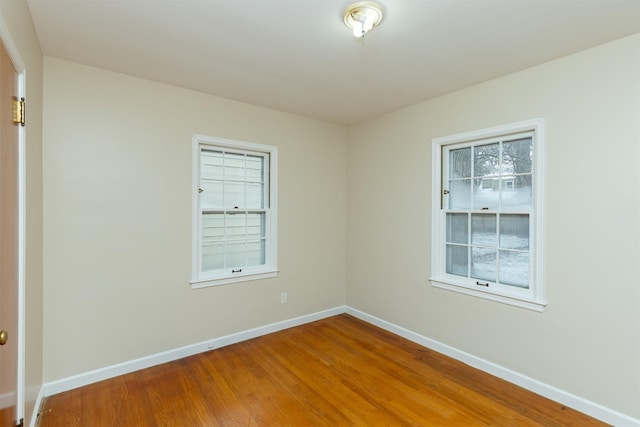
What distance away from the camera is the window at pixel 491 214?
8.09 feet

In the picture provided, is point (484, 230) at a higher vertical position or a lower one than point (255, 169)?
lower

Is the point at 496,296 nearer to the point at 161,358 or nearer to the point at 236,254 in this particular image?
the point at 236,254

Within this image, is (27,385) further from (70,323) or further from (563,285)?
(563,285)

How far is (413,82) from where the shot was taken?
2.74 meters

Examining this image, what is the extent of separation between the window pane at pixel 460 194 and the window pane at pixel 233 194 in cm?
219

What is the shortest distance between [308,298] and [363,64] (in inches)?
106

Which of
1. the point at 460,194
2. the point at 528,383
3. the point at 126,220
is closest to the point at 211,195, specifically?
the point at 126,220

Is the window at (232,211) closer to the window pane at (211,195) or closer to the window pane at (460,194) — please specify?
the window pane at (211,195)

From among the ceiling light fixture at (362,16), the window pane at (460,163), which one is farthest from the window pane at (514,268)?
the ceiling light fixture at (362,16)

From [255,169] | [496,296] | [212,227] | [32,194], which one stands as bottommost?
[496,296]

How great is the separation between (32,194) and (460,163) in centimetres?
341

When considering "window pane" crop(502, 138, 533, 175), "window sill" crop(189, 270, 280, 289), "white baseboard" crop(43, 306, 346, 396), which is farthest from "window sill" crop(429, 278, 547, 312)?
"window sill" crop(189, 270, 280, 289)

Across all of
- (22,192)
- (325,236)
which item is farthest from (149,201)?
(325,236)

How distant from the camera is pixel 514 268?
2.62 metres
